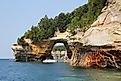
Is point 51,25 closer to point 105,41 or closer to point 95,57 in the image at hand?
point 95,57

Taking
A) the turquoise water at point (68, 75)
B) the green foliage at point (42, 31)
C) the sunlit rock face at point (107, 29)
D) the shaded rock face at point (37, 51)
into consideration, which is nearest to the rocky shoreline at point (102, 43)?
the sunlit rock face at point (107, 29)

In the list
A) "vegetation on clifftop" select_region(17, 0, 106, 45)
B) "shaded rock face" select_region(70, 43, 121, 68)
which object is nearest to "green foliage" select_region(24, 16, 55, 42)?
"vegetation on clifftop" select_region(17, 0, 106, 45)

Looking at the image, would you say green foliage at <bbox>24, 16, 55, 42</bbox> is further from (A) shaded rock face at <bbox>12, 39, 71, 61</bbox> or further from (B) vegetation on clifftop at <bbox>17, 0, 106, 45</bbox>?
(A) shaded rock face at <bbox>12, 39, 71, 61</bbox>

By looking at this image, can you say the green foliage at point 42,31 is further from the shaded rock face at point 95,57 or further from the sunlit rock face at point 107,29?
the sunlit rock face at point 107,29

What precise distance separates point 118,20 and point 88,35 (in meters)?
7.19

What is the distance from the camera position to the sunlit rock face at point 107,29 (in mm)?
67062

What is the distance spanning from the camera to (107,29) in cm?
6900

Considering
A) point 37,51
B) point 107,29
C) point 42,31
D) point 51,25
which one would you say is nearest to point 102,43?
point 107,29

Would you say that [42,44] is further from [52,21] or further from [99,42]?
[99,42]

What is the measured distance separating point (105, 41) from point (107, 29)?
9.16 ft

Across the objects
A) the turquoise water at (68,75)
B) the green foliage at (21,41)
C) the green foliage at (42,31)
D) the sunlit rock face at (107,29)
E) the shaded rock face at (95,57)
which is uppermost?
the green foliage at (42,31)

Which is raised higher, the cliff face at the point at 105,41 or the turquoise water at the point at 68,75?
the cliff face at the point at 105,41

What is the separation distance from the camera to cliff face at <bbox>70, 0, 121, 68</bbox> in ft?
219

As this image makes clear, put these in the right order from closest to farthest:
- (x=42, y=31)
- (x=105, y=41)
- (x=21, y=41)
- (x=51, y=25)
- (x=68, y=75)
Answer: (x=68, y=75) < (x=105, y=41) < (x=42, y=31) < (x=51, y=25) < (x=21, y=41)
